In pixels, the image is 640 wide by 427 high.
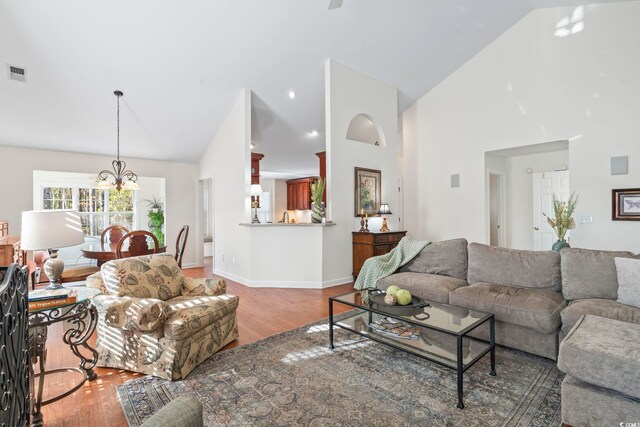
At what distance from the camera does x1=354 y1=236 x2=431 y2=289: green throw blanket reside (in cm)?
382

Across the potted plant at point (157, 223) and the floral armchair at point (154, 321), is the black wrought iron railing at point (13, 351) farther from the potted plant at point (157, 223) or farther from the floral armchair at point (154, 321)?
the potted plant at point (157, 223)

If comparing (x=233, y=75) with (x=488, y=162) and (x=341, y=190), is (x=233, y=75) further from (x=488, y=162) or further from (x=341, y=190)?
(x=488, y=162)

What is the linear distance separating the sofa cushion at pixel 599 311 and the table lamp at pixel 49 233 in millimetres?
3628

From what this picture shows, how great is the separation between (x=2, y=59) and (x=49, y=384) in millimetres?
3941

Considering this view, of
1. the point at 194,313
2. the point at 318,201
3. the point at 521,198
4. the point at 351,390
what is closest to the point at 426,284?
the point at 351,390

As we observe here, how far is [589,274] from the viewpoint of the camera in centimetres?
269

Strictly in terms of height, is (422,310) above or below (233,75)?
below

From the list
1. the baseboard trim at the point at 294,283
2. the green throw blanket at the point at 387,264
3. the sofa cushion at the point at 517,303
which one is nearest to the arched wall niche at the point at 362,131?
the baseboard trim at the point at 294,283

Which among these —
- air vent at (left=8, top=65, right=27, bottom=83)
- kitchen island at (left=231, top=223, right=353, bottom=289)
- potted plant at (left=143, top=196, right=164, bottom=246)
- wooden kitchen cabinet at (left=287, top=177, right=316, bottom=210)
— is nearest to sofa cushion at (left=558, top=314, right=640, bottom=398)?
kitchen island at (left=231, top=223, right=353, bottom=289)

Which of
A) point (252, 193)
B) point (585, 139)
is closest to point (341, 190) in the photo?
point (252, 193)

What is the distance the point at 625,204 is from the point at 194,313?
18.0ft

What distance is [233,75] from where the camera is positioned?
191 inches

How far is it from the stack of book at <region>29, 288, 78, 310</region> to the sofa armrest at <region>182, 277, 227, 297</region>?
3.57 feet

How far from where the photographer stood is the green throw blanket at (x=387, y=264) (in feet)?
12.5
